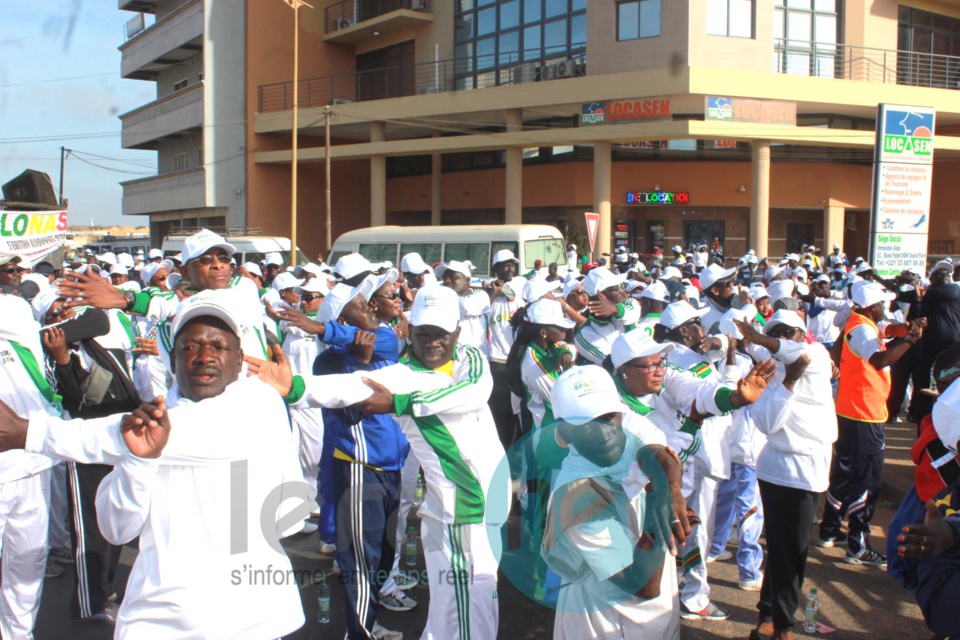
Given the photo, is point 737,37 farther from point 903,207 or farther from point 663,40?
point 903,207

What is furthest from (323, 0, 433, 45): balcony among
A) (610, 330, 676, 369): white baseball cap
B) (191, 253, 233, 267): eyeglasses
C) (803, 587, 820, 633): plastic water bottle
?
(803, 587, 820, 633): plastic water bottle

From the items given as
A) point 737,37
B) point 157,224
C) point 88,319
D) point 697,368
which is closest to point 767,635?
point 697,368

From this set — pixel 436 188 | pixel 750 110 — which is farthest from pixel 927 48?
pixel 436 188

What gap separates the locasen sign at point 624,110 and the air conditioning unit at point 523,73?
16.1 ft

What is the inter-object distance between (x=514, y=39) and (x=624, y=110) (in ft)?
25.3

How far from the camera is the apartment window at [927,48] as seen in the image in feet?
100

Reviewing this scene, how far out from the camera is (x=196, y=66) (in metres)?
37.8

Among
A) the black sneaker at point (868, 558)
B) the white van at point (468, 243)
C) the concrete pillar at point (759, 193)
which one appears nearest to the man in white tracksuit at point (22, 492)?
the black sneaker at point (868, 558)

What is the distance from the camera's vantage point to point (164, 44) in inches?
1494

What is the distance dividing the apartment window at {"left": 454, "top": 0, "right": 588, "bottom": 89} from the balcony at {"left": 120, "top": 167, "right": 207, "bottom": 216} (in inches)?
482

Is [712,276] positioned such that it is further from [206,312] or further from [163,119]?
[163,119]

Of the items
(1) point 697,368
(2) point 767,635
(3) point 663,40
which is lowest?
(2) point 767,635

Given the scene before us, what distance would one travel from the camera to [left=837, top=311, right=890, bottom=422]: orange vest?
579 centimetres

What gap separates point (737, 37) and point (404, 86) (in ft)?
47.2
